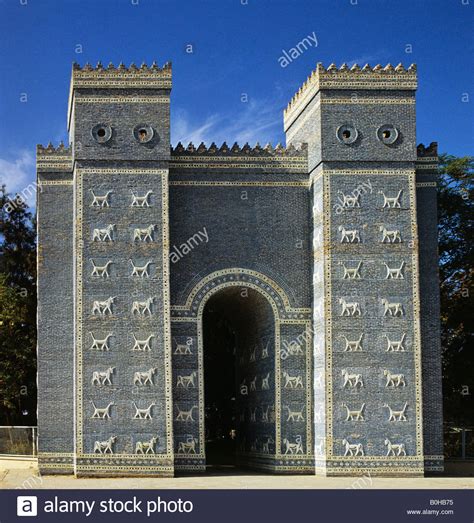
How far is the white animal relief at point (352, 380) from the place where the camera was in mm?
31578

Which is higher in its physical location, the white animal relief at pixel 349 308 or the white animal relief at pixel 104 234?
the white animal relief at pixel 104 234

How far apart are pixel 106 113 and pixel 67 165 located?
2077 mm

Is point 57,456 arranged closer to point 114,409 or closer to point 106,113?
point 114,409

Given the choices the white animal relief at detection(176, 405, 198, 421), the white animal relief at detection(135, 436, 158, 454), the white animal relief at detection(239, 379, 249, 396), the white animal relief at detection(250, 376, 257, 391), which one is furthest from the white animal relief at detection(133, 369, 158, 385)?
the white animal relief at detection(239, 379, 249, 396)

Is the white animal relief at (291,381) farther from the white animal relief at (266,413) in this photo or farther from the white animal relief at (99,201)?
the white animal relief at (99,201)

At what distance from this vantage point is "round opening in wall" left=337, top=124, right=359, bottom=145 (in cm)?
3253

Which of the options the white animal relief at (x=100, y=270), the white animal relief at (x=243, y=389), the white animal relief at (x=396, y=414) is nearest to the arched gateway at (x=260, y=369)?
the white animal relief at (x=243, y=389)

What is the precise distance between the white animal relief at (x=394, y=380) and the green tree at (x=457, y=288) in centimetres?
811

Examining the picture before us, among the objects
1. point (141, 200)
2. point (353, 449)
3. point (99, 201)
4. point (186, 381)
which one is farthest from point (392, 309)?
point (99, 201)

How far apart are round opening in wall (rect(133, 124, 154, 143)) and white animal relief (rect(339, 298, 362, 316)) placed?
7362 mm

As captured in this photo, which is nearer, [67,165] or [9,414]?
[67,165]
